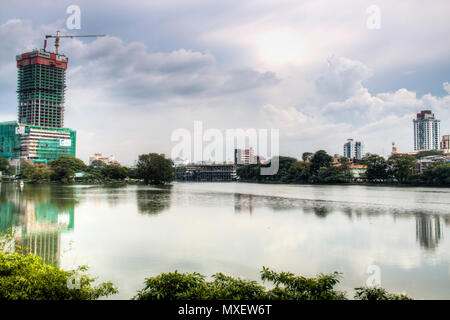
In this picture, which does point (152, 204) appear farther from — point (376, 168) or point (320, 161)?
point (320, 161)

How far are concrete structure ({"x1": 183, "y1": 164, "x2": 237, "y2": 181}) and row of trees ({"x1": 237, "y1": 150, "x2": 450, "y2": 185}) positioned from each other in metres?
39.1

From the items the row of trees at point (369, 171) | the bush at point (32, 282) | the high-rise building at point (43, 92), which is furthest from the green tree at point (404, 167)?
the high-rise building at point (43, 92)

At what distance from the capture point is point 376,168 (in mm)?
63156

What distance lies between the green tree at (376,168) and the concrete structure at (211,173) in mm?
64481

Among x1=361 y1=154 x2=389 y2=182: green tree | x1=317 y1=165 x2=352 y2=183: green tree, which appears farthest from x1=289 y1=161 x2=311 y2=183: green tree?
x1=361 y1=154 x2=389 y2=182: green tree

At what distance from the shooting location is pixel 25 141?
106 meters

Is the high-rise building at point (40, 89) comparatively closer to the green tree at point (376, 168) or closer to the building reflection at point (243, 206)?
the green tree at point (376, 168)

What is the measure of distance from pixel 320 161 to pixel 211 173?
65951 millimetres

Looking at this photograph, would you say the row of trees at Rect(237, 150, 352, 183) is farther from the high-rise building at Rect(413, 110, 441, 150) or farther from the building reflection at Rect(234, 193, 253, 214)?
the high-rise building at Rect(413, 110, 441, 150)

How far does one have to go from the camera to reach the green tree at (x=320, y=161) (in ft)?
241

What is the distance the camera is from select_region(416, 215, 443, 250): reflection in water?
11.0 m

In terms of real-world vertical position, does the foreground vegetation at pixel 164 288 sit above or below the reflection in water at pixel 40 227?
above
